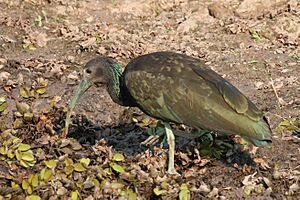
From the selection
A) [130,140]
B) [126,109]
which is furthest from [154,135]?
[126,109]

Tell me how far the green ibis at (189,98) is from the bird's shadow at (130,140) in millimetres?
561

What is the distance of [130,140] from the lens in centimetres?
698

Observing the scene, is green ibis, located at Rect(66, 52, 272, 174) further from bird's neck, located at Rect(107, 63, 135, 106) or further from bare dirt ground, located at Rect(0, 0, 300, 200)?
bare dirt ground, located at Rect(0, 0, 300, 200)

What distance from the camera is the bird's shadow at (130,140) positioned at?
625 cm

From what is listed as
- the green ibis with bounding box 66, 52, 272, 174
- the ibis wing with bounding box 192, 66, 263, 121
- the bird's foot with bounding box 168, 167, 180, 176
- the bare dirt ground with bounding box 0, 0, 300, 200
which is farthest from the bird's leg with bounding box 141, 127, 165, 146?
the ibis wing with bounding box 192, 66, 263, 121

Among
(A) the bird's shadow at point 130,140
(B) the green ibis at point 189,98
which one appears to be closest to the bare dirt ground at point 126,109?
(A) the bird's shadow at point 130,140

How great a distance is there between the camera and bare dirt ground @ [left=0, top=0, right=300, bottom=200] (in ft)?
18.7

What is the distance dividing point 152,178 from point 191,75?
1.01 metres

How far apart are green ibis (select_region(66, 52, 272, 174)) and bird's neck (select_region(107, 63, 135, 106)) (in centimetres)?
7

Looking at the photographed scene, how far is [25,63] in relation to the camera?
883cm

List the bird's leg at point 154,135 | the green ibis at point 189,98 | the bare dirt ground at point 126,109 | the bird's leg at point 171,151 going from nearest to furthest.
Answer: the green ibis at point 189,98, the bare dirt ground at point 126,109, the bird's leg at point 171,151, the bird's leg at point 154,135

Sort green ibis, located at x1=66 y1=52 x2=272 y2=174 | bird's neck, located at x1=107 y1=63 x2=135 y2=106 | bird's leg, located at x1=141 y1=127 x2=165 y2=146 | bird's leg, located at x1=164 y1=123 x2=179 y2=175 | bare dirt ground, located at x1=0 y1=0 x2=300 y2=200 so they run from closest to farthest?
green ibis, located at x1=66 y1=52 x2=272 y2=174 < bare dirt ground, located at x1=0 y1=0 x2=300 y2=200 < bird's leg, located at x1=164 y1=123 x2=179 y2=175 < bird's neck, located at x1=107 y1=63 x2=135 y2=106 < bird's leg, located at x1=141 y1=127 x2=165 y2=146

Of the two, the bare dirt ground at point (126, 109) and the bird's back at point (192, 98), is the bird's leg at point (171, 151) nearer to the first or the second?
the bare dirt ground at point (126, 109)

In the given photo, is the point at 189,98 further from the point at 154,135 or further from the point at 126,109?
the point at 126,109
